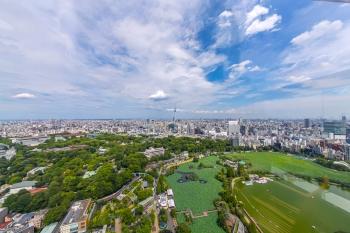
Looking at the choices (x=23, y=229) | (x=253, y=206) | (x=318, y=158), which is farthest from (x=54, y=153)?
(x=318, y=158)

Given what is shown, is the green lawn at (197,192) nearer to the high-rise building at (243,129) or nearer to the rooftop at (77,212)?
the rooftop at (77,212)

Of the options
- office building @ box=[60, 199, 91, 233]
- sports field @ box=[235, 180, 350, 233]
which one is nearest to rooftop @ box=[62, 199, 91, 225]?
office building @ box=[60, 199, 91, 233]

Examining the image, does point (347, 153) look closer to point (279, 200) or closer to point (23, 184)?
point (279, 200)

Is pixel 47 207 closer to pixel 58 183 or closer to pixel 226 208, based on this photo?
pixel 58 183

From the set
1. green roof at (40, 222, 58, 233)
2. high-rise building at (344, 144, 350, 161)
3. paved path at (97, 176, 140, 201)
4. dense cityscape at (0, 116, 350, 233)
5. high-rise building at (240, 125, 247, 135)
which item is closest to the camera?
green roof at (40, 222, 58, 233)

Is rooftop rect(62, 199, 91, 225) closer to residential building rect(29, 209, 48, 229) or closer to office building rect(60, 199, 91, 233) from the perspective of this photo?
office building rect(60, 199, 91, 233)

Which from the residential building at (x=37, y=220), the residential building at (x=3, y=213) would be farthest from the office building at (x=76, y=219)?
the residential building at (x=3, y=213)
